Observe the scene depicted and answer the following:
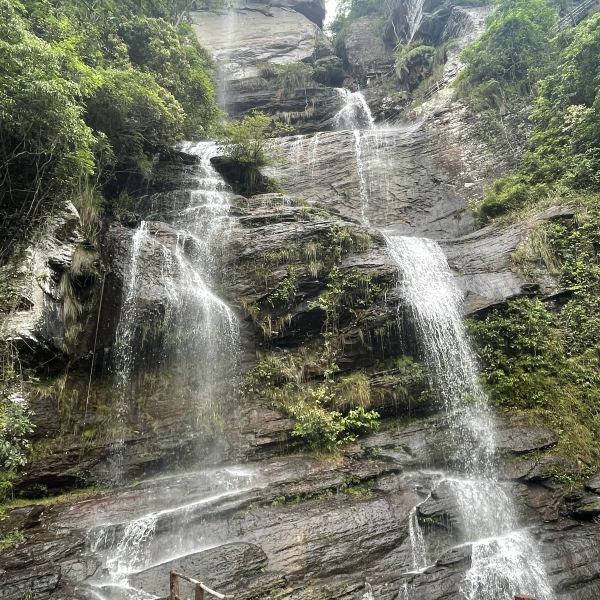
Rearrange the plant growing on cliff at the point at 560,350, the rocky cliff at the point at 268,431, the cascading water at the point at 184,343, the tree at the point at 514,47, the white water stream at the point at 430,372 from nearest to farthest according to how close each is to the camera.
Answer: the rocky cliff at the point at 268,431, the white water stream at the point at 430,372, the cascading water at the point at 184,343, the plant growing on cliff at the point at 560,350, the tree at the point at 514,47

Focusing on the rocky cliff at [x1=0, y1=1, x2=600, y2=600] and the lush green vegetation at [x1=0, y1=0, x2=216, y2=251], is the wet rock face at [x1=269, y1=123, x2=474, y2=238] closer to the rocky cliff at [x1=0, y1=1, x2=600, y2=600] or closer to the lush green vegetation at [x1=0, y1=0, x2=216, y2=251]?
the rocky cliff at [x1=0, y1=1, x2=600, y2=600]

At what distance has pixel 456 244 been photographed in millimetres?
13586

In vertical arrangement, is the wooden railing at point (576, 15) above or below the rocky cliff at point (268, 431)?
above

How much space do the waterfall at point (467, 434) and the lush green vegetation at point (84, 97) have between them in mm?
8319

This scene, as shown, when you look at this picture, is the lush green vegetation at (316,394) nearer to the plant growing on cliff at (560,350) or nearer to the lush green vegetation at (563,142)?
the plant growing on cliff at (560,350)

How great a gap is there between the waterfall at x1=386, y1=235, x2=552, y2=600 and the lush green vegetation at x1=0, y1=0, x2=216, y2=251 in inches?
328

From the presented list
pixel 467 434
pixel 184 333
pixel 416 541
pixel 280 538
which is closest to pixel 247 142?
pixel 184 333

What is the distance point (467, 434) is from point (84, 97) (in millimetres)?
13451

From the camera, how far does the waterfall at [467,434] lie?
699 centimetres

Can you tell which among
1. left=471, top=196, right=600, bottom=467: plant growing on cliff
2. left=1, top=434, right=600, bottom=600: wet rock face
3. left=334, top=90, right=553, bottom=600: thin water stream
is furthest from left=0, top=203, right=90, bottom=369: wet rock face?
left=471, top=196, right=600, bottom=467: plant growing on cliff

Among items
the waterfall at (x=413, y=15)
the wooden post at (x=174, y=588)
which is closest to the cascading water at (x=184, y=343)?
the wooden post at (x=174, y=588)

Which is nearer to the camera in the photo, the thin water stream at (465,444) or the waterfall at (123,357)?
the thin water stream at (465,444)

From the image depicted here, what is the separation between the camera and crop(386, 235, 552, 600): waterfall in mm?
6988

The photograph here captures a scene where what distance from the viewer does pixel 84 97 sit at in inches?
537
